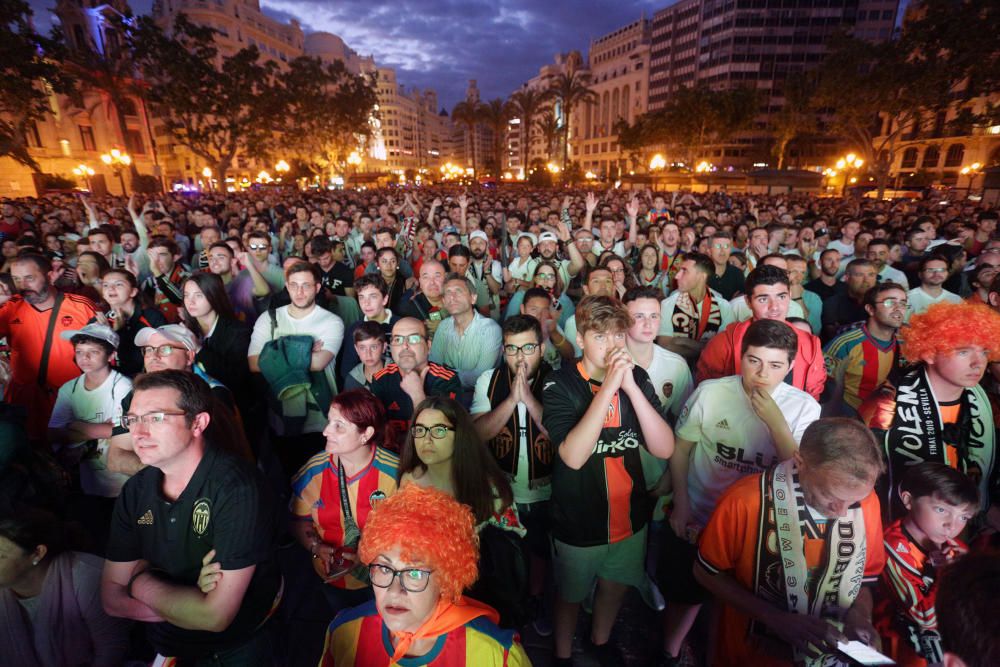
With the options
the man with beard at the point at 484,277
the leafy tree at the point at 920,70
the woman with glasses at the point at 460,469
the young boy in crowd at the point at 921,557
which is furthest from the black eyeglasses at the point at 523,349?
the leafy tree at the point at 920,70

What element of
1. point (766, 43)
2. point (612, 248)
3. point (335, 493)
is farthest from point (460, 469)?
point (766, 43)

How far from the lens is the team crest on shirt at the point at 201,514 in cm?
206

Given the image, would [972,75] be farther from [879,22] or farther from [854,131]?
[879,22]

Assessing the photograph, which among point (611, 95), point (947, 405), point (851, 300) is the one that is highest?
point (611, 95)

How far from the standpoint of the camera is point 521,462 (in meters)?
3.09

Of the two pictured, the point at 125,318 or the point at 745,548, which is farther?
the point at 125,318

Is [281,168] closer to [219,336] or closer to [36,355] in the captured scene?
[36,355]

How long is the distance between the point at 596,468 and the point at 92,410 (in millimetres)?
3587

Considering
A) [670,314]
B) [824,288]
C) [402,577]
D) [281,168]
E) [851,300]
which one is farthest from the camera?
[281,168]

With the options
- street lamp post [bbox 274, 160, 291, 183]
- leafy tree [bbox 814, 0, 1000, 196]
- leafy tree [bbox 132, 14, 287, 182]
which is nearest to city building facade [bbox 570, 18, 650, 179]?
street lamp post [bbox 274, 160, 291, 183]

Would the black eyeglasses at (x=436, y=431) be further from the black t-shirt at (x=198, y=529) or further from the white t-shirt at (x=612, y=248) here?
the white t-shirt at (x=612, y=248)

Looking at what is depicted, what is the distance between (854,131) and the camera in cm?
2419

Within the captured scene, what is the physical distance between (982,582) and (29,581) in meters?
3.49

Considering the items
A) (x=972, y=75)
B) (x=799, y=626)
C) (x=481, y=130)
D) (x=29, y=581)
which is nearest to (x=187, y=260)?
(x=29, y=581)
